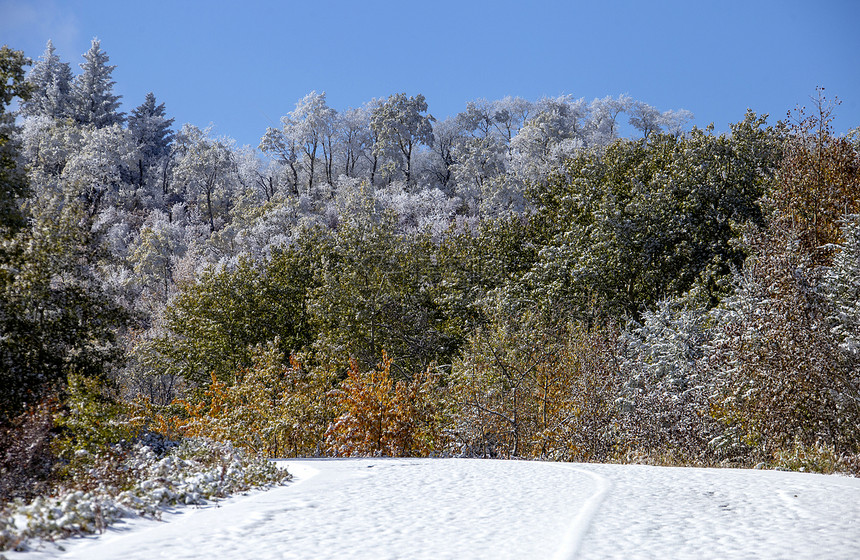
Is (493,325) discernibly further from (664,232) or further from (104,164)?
(104,164)

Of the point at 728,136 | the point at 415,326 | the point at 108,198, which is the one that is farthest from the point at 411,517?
the point at 108,198

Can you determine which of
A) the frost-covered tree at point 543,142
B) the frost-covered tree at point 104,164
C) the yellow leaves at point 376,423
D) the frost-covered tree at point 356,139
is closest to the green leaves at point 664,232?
the yellow leaves at point 376,423

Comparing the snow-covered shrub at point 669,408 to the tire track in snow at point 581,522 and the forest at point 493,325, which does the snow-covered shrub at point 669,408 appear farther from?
the tire track in snow at point 581,522

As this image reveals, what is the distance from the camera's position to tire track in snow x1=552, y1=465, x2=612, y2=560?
489cm

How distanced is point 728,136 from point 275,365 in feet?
70.6

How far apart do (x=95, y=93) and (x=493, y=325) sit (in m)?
78.8

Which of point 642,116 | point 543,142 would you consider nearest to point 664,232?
point 543,142

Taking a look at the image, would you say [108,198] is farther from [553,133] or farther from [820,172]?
[820,172]

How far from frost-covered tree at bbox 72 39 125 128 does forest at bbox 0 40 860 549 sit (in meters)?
36.0

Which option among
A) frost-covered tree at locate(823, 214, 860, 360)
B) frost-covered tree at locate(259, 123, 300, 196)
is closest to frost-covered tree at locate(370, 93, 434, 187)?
frost-covered tree at locate(259, 123, 300, 196)

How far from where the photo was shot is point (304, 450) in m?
18.1

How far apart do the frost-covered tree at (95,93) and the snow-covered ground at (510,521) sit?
84763 mm

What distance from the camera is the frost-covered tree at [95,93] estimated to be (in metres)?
81.6

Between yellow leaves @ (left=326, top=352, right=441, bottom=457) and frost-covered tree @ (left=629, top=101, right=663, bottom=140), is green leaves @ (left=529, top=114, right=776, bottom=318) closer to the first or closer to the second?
yellow leaves @ (left=326, top=352, right=441, bottom=457)
